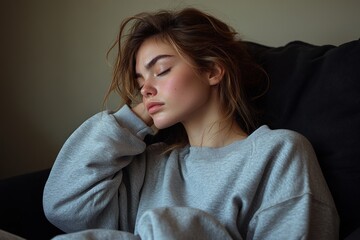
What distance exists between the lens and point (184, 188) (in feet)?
3.11

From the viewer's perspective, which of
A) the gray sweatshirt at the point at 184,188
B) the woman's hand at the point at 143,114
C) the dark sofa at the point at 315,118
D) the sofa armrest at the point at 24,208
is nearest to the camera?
the gray sweatshirt at the point at 184,188

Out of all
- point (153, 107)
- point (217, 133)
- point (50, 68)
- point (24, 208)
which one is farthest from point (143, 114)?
point (50, 68)

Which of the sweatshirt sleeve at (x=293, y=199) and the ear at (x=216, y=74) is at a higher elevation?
the ear at (x=216, y=74)

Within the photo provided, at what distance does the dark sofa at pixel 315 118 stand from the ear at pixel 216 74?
0.13 meters

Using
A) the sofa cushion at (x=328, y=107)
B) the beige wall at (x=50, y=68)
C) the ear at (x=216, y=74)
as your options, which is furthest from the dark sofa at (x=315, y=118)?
the beige wall at (x=50, y=68)

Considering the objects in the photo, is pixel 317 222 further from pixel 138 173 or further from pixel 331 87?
pixel 138 173

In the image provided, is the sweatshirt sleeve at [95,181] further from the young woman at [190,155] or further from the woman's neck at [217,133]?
the woman's neck at [217,133]

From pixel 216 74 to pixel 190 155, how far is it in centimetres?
23

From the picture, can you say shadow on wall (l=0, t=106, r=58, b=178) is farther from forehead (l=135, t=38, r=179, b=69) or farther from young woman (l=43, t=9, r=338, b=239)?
forehead (l=135, t=38, r=179, b=69)

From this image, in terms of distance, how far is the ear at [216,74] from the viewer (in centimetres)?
99

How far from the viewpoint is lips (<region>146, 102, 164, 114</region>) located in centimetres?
94

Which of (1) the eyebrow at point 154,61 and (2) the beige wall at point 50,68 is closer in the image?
(1) the eyebrow at point 154,61

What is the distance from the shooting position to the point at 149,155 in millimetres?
1071

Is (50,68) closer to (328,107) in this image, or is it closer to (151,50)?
(151,50)
